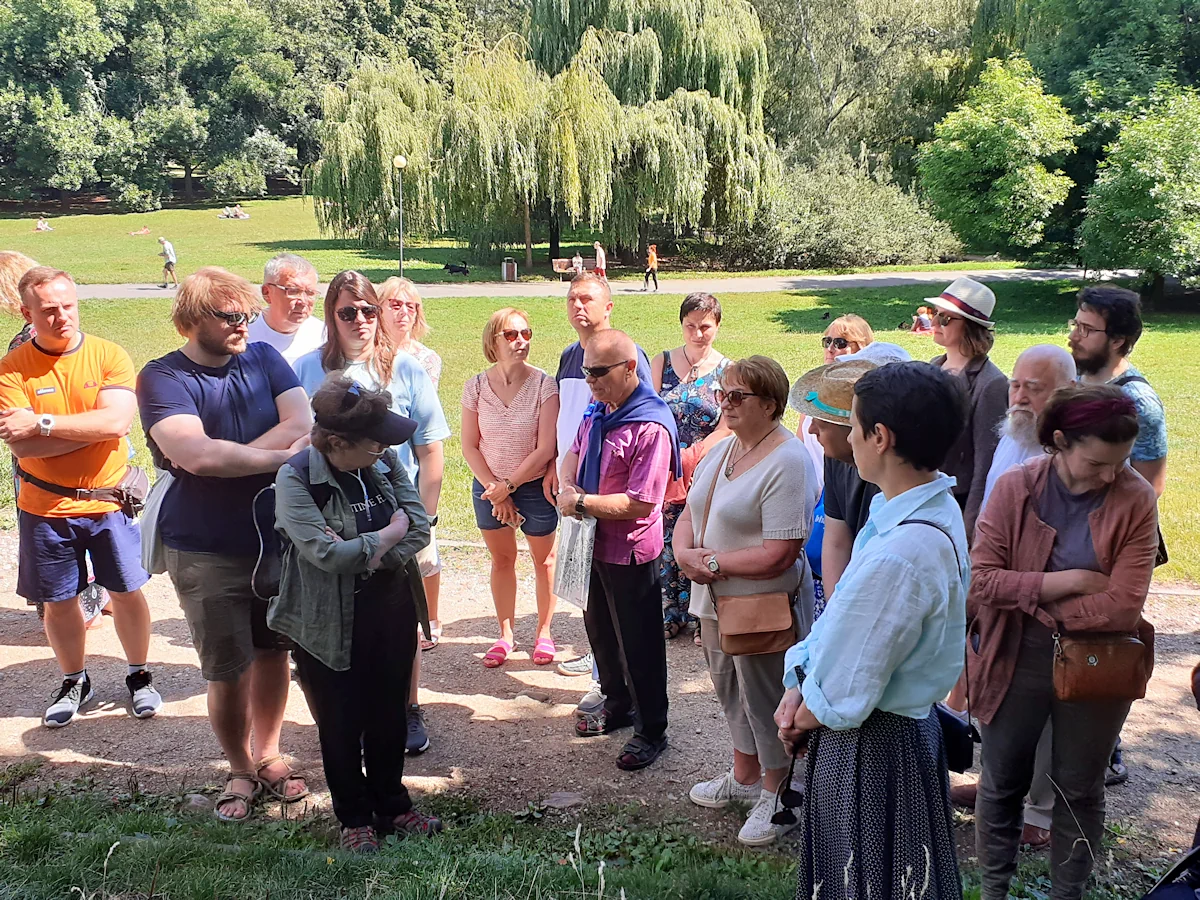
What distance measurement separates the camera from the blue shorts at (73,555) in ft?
16.1

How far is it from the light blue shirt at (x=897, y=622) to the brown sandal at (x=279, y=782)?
2.65 meters

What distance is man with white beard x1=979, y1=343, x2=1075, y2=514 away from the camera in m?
3.90

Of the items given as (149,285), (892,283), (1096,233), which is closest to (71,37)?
(149,285)

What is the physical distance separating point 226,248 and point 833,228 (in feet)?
76.9

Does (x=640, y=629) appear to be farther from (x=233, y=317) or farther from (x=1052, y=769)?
(x=233, y=317)

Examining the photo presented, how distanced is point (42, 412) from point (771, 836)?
156 inches

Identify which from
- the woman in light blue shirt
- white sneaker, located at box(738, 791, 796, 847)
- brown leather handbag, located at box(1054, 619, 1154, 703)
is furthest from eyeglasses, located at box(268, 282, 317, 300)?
brown leather handbag, located at box(1054, 619, 1154, 703)

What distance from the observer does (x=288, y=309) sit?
5.41 metres

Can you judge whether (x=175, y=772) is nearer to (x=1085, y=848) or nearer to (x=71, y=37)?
(x=1085, y=848)

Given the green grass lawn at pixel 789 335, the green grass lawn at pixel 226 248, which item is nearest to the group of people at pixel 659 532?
the green grass lawn at pixel 789 335

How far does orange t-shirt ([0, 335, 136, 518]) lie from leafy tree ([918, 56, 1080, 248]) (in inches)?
826

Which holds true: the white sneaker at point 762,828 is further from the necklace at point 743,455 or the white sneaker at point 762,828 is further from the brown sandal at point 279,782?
the brown sandal at point 279,782

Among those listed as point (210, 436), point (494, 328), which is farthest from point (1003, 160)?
point (210, 436)

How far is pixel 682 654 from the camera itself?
5.83 m
